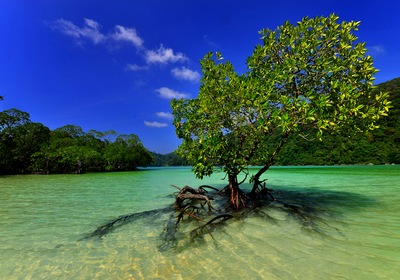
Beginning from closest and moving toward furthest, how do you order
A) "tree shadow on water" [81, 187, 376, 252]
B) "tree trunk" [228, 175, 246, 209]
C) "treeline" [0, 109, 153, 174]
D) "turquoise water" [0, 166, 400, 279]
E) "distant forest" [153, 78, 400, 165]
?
1. "turquoise water" [0, 166, 400, 279]
2. "tree shadow on water" [81, 187, 376, 252]
3. "tree trunk" [228, 175, 246, 209]
4. "treeline" [0, 109, 153, 174]
5. "distant forest" [153, 78, 400, 165]

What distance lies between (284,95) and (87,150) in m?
46.3

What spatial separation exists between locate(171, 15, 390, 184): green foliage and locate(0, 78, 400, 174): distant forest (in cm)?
173

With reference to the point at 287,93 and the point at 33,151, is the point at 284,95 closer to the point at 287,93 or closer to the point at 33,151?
the point at 287,93

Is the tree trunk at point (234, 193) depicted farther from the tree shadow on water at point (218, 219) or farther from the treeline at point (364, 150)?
the treeline at point (364, 150)

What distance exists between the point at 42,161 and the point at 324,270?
50.0 meters

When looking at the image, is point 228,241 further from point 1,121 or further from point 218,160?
point 1,121

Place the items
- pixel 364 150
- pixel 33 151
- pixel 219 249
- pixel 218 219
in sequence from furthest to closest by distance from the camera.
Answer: pixel 364 150 → pixel 33 151 → pixel 218 219 → pixel 219 249

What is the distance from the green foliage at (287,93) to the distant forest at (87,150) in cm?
173

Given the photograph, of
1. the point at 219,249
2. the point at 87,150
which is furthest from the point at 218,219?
the point at 87,150

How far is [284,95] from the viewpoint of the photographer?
27.8 ft

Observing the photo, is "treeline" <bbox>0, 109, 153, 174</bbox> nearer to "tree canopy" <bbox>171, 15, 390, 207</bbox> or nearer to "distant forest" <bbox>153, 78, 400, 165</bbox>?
"tree canopy" <bbox>171, 15, 390, 207</bbox>

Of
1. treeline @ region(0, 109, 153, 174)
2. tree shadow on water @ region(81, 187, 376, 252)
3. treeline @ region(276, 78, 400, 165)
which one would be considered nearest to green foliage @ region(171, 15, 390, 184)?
tree shadow on water @ region(81, 187, 376, 252)

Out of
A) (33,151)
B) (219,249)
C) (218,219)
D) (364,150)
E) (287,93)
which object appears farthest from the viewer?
(364,150)

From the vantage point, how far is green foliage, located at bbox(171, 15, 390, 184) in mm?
7199
